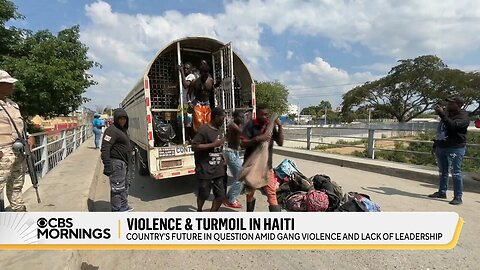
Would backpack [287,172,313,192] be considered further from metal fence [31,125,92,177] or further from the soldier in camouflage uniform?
metal fence [31,125,92,177]

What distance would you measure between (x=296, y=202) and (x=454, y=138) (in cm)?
282

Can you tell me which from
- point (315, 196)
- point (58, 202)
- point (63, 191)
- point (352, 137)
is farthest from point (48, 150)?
point (352, 137)

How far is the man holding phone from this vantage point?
4.68 m

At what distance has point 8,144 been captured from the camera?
10.6ft

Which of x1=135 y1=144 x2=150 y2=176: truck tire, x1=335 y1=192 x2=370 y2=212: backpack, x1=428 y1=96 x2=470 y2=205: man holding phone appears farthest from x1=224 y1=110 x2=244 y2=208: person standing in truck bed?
x1=428 y1=96 x2=470 y2=205: man holding phone

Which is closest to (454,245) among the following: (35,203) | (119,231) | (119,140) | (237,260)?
(237,260)

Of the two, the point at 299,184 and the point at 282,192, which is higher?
the point at 299,184

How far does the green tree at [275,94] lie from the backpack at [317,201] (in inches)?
1813

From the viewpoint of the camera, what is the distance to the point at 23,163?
361 centimetres

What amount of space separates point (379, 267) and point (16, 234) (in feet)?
12.1

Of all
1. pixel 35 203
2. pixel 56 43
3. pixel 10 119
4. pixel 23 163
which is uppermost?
pixel 56 43

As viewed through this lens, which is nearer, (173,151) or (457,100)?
(457,100)

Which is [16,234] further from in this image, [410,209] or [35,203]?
[410,209]

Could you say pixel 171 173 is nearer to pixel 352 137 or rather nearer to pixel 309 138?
pixel 309 138
